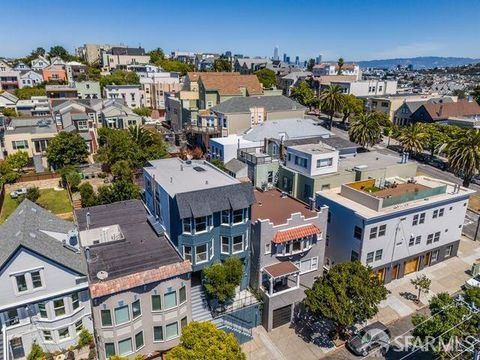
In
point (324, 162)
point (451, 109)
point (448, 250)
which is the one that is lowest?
point (448, 250)

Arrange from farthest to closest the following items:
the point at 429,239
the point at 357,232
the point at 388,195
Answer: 1. the point at 429,239
2. the point at 388,195
3. the point at 357,232

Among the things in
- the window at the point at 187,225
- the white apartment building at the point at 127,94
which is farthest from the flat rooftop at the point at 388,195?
the white apartment building at the point at 127,94

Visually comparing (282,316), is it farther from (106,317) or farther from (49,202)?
(49,202)

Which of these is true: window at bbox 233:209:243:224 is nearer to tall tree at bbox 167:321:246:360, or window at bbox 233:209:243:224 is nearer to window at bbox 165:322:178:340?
window at bbox 165:322:178:340

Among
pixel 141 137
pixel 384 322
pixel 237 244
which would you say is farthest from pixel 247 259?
pixel 141 137

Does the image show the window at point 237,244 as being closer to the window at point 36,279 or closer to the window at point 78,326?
the window at point 78,326

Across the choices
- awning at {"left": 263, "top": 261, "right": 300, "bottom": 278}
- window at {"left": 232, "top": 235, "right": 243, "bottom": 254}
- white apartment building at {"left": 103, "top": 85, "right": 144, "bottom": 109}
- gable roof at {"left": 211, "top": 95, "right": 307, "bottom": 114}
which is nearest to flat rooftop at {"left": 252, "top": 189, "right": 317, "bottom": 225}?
window at {"left": 232, "top": 235, "right": 243, "bottom": 254}
